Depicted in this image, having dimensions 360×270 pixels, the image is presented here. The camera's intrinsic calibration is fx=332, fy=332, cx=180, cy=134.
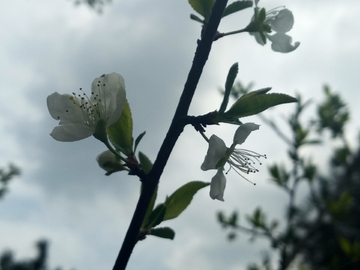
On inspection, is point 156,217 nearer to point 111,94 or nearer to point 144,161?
point 144,161

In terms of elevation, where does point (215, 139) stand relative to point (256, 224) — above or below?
below

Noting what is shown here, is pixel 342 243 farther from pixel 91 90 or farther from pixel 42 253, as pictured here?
pixel 42 253

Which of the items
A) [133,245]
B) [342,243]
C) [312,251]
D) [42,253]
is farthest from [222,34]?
[42,253]

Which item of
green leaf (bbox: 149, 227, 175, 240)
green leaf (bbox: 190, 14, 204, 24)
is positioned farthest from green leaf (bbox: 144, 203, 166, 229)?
green leaf (bbox: 190, 14, 204, 24)

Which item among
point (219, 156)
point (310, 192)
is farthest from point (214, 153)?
point (310, 192)

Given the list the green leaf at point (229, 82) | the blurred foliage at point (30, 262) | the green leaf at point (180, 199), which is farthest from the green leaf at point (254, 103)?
the blurred foliage at point (30, 262)

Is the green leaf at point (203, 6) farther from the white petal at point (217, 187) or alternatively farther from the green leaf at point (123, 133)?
the white petal at point (217, 187)
